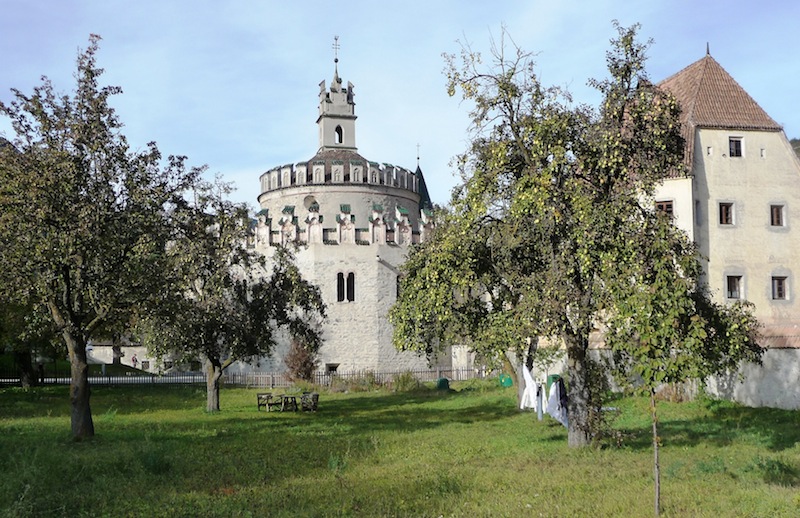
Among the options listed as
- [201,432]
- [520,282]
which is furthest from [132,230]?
[520,282]

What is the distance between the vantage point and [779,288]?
29.3 m

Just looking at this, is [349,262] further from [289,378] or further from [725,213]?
[725,213]

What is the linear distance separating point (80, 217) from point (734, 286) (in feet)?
78.5

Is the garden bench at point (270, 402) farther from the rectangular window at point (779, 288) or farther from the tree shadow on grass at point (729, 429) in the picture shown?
the rectangular window at point (779, 288)

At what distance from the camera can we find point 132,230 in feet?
54.7

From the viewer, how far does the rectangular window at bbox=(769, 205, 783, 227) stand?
29.3 meters

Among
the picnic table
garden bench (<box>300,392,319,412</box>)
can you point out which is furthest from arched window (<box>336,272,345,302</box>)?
garden bench (<box>300,392,319,412</box>)

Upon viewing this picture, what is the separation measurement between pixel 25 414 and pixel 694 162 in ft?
83.3

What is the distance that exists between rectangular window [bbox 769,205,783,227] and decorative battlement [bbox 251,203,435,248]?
61.5ft

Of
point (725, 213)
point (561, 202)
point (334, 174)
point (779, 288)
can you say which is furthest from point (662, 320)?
point (334, 174)

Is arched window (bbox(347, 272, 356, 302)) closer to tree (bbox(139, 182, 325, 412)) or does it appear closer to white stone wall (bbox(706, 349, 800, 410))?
tree (bbox(139, 182, 325, 412))

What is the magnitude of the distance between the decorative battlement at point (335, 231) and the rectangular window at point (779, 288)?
749 inches

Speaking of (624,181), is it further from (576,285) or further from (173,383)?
(173,383)

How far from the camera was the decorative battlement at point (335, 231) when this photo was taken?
140 feet
